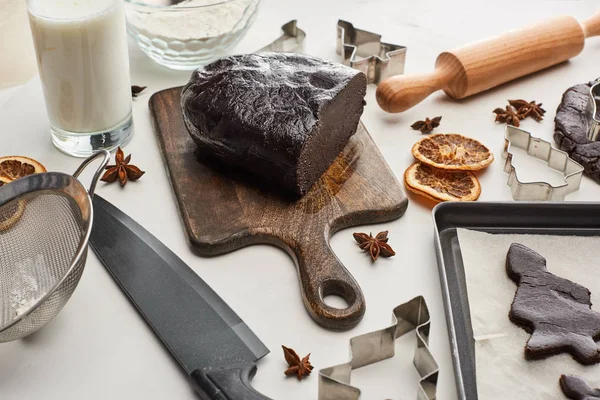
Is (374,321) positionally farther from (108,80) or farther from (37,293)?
(108,80)

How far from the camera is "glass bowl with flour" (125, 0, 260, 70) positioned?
Answer: 7.48ft

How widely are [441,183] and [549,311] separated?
0.52 meters

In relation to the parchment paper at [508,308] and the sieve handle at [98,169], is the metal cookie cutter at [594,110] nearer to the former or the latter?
the parchment paper at [508,308]

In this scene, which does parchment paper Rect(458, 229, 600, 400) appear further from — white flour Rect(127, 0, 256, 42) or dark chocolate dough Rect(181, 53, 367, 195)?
white flour Rect(127, 0, 256, 42)

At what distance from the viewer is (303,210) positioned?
1839mm

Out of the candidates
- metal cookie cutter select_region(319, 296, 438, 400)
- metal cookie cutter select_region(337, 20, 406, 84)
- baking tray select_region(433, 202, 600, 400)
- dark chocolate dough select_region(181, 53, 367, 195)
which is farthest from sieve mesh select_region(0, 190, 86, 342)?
metal cookie cutter select_region(337, 20, 406, 84)

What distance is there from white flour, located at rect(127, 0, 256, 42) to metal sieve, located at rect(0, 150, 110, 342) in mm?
738

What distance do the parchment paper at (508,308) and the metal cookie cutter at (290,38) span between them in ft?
3.51

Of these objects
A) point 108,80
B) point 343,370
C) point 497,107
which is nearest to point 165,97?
point 108,80

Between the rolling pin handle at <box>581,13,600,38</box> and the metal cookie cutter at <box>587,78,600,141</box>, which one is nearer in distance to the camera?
the metal cookie cutter at <box>587,78,600,141</box>

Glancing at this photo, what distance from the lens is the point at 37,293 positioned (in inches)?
62.2

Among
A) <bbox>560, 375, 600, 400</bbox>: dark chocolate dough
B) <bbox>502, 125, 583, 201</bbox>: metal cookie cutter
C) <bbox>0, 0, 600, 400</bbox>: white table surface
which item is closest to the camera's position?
<bbox>560, 375, 600, 400</bbox>: dark chocolate dough

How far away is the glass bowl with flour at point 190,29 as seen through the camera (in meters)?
2.28

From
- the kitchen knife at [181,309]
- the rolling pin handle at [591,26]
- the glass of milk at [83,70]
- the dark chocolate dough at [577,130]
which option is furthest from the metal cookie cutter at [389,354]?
the rolling pin handle at [591,26]
